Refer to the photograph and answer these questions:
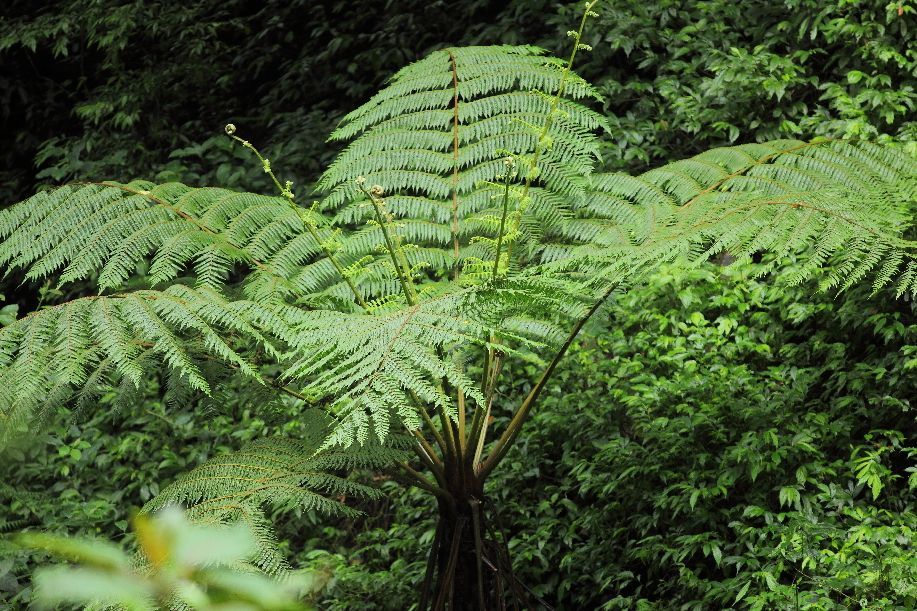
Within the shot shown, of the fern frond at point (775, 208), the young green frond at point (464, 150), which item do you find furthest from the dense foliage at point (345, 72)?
the young green frond at point (464, 150)

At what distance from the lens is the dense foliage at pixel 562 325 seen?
1.92 metres

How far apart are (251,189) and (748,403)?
126 inches

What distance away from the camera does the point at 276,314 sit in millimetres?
2078

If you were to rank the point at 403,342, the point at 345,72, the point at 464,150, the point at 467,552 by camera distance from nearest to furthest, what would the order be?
the point at 403,342 → the point at 467,552 → the point at 464,150 → the point at 345,72

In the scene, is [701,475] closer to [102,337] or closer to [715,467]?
[715,467]

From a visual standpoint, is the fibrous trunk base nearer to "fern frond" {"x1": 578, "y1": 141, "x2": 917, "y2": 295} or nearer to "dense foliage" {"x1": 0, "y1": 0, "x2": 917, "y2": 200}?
"fern frond" {"x1": 578, "y1": 141, "x2": 917, "y2": 295}

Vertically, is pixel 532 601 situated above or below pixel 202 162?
below

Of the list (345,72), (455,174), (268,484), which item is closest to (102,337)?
(268,484)

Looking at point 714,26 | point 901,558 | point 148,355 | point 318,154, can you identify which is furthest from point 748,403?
point 318,154

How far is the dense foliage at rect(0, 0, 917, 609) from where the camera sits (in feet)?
6.31

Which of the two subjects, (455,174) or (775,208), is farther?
(455,174)

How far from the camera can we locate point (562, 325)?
9.32 ft

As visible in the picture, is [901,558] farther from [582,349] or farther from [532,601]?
[582,349]

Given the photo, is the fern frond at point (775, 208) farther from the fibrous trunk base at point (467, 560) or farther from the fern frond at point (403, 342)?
the fibrous trunk base at point (467, 560)
